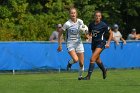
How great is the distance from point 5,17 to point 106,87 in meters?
19.4

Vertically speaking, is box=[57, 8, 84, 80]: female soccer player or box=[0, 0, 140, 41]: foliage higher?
box=[57, 8, 84, 80]: female soccer player

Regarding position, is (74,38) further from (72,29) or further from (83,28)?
(83,28)

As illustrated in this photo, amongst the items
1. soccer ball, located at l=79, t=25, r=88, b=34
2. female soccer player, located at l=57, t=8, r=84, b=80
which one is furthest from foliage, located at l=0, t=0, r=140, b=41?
soccer ball, located at l=79, t=25, r=88, b=34

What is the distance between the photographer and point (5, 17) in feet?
104

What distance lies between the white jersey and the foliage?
12809 millimetres

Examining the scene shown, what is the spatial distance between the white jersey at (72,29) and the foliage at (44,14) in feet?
42.0

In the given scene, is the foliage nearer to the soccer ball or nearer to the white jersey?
the white jersey

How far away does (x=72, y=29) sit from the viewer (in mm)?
15742

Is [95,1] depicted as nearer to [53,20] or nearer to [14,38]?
[53,20]

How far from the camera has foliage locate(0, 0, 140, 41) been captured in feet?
98.3

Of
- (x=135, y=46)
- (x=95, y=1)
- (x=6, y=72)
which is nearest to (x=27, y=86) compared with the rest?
(x=6, y=72)

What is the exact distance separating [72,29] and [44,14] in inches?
675

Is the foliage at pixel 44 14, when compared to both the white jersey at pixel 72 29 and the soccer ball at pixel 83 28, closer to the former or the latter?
the white jersey at pixel 72 29

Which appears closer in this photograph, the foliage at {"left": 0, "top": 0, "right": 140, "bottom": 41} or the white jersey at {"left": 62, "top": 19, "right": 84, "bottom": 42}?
the white jersey at {"left": 62, "top": 19, "right": 84, "bottom": 42}
